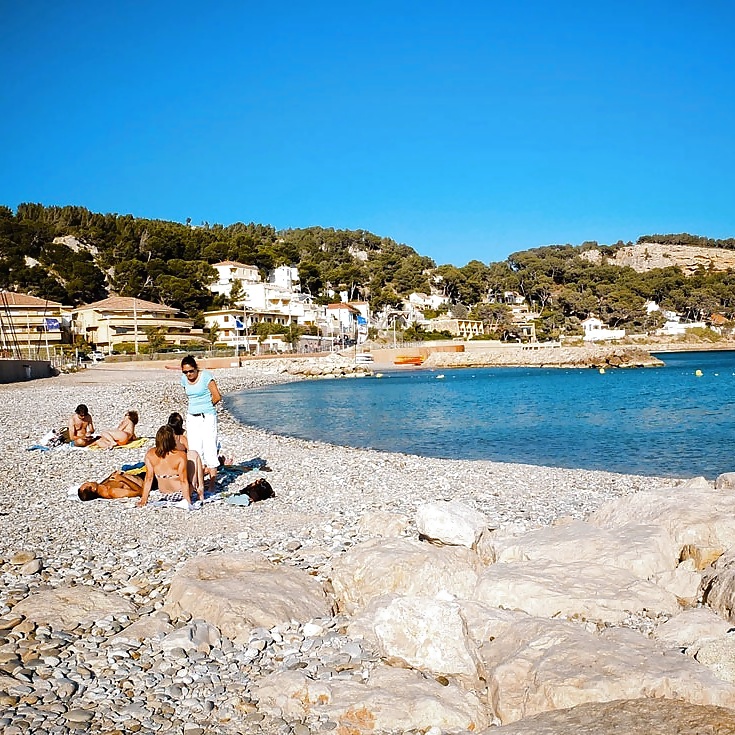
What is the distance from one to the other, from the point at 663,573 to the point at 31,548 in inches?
248

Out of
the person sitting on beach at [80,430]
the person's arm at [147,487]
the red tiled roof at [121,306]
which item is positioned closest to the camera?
the person's arm at [147,487]

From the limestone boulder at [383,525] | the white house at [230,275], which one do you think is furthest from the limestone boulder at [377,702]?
the white house at [230,275]

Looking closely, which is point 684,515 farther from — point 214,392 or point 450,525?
point 214,392

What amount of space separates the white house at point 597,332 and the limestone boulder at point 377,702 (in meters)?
112

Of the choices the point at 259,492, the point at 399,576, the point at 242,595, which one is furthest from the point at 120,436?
the point at 399,576

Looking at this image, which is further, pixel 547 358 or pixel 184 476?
pixel 547 358

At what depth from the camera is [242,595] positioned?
16.8 ft

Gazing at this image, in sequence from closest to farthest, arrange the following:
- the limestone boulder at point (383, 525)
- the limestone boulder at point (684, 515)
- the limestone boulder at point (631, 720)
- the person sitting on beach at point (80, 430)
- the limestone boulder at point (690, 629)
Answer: the limestone boulder at point (631, 720), the limestone boulder at point (690, 629), the limestone boulder at point (684, 515), the limestone boulder at point (383, 525), the person sitting on beach at point (80, 430)

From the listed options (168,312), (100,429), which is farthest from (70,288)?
(100,429)

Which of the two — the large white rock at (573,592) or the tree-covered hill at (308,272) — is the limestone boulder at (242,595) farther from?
the tree-covered hill at (308,272)

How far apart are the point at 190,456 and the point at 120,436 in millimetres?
5775

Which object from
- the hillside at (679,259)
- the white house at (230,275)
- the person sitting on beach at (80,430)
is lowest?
the person sitting on beach at (80,430)

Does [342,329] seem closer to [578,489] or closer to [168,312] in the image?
[168,312]

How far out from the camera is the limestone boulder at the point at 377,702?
3689 mm
